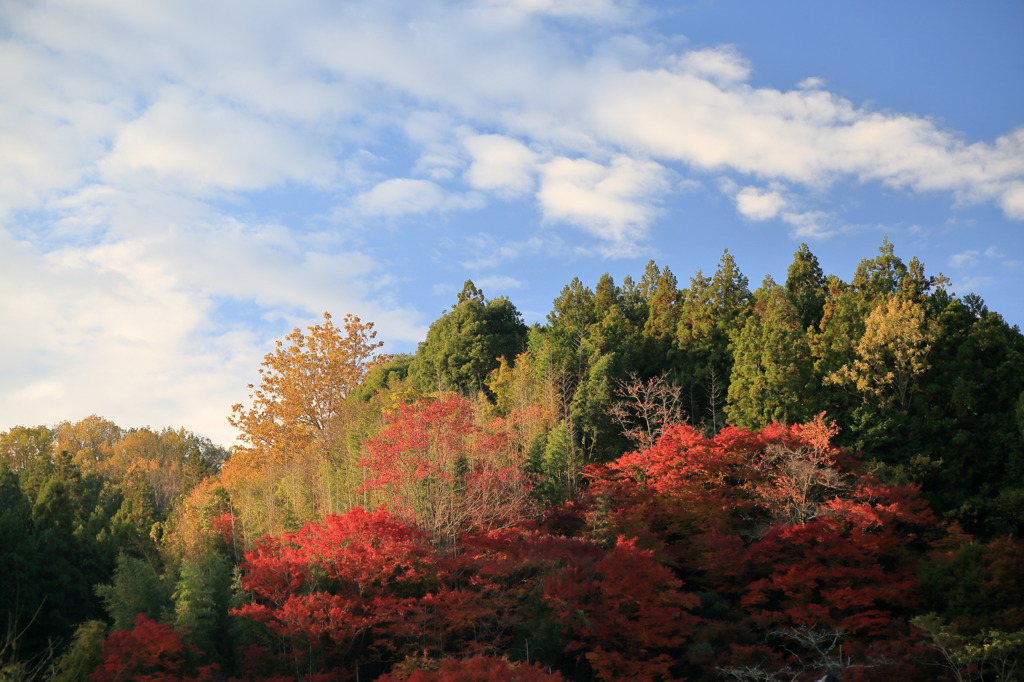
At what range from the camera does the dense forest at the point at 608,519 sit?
15.1 m

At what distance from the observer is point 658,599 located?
15.1 meters

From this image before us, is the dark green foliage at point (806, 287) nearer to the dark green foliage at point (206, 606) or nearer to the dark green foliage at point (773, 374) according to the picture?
the dark green foliage at point (773, 374)

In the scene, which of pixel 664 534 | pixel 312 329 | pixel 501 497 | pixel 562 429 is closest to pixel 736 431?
pixel 664 534

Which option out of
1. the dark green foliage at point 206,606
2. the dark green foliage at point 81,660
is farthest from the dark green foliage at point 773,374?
the dark green foliage at point 81,660

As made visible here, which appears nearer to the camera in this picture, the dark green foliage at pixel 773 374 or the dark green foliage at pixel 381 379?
the dark green foliage at pixel 773 374

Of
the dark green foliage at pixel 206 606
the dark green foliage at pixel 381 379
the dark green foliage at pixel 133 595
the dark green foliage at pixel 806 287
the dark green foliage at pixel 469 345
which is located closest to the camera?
the dark green foliage at pixel 206 606

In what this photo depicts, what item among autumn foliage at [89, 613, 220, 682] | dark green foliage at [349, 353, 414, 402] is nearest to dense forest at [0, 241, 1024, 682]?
autumn foliage at [89, 613, 220, 682]

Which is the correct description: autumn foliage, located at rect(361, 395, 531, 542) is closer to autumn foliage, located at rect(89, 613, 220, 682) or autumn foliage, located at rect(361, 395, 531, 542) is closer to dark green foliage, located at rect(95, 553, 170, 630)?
dark green foliage, located at rect(95, 553, 170, 630)

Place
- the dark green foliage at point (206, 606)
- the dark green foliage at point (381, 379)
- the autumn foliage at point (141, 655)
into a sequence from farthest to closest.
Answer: the dark green foliage at point (381, 379) < the dark green foliage at point (206, 606) < the autumn foliage at point (141, 655)

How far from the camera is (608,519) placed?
1783 cm

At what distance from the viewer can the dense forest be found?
49.5 ft

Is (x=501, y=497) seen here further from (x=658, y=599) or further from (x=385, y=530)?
(x=658, y=599)

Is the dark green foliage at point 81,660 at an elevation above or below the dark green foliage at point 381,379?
below

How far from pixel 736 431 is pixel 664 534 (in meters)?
3.24
